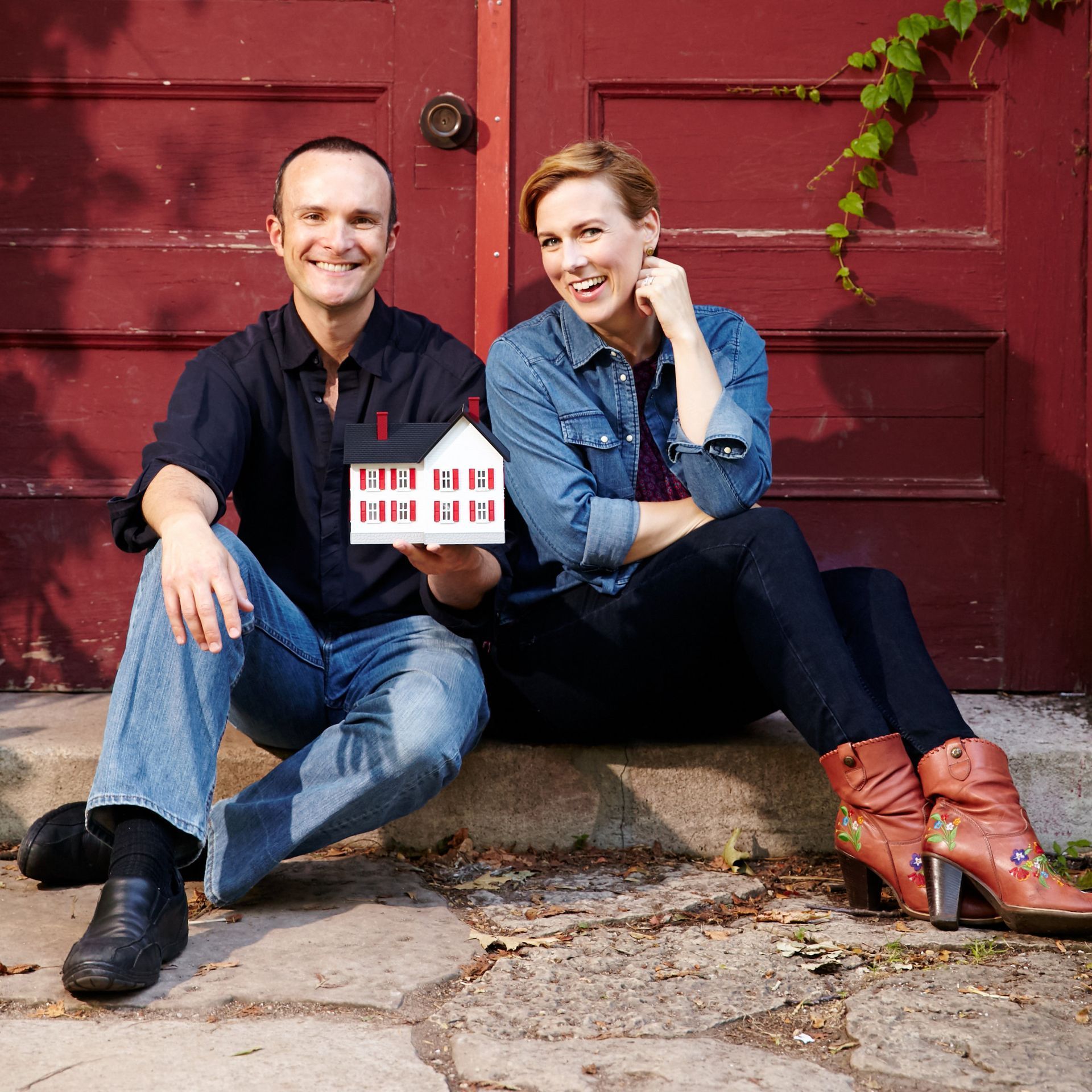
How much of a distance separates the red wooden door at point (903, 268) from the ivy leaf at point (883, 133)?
0.06 metres

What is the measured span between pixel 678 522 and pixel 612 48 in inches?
57.5

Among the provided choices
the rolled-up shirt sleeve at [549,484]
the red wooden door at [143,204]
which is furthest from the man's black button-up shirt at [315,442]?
the red wooden door at [143,204]

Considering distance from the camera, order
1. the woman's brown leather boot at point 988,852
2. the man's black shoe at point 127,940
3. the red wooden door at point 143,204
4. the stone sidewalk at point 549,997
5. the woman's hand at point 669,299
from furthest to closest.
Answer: the red wooden door at point 143,204 < the woman's hand at point 669,299 < the woman's brown leather boot at point 988,852 < the man's black shoe at point 127,940 < the stone sidewalk at point 549,997

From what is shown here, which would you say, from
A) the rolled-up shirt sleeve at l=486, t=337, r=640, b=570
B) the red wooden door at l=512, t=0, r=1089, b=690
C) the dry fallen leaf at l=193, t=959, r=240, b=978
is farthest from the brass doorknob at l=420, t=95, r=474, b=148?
the dry fallen leaf at l=193, t=959, r=240, b=978

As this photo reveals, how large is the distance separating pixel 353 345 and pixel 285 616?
2.03 feet

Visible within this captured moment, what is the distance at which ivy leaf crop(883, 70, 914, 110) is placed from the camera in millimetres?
3262

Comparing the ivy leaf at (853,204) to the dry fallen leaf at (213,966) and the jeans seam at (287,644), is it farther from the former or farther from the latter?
the dry fallen leaf at (213,966)

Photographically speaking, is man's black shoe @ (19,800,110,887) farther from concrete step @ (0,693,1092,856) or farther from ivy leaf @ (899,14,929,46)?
ivy leaf @ (899,14,929,46)

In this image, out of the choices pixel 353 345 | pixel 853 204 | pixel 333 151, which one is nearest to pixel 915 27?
pixel 853 204

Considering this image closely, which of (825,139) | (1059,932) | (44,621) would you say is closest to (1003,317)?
(825,139)

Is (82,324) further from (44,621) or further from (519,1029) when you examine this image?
(519,1029)

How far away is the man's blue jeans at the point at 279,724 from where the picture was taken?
217cm

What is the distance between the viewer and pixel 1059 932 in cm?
225

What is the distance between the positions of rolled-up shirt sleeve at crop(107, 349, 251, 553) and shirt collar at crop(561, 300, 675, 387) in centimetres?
72
